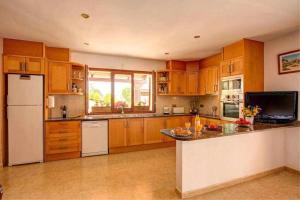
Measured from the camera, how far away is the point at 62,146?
3.69 m

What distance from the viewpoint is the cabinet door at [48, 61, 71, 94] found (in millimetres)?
3787

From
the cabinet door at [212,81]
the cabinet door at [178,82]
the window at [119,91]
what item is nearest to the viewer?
the cabinet door at [212,81]

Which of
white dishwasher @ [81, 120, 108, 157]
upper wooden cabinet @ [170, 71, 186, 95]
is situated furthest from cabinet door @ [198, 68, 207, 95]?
white dishwasher @ [81, 120, 108, 157]

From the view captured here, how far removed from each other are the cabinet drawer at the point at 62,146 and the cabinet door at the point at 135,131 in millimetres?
1223

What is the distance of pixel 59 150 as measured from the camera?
12.0 ft

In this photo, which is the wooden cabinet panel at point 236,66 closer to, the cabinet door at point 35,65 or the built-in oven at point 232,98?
the built-in oven at point 232,98

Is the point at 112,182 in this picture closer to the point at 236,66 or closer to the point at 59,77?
the point at 59,77

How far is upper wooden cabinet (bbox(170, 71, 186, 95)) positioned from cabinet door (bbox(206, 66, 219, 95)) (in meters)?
0.73

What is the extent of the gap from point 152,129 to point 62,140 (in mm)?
2202

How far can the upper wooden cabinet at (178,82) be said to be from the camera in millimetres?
5066

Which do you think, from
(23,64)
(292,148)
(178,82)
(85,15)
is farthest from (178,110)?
(23,64)

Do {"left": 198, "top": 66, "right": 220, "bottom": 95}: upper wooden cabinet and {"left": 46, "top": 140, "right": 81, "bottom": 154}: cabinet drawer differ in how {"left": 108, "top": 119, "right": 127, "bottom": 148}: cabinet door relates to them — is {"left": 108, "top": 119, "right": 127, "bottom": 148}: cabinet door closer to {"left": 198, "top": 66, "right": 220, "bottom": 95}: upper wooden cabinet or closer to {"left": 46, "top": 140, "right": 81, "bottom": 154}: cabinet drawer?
{"left": 46, "top": 140, "right": 81, "bottom": 154}: cabinet drawer

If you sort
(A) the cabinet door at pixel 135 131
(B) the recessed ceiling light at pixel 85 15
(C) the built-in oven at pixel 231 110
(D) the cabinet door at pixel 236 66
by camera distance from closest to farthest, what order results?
(B) the recessed ceiling light at pixel 85 15 → (D) the cabinet door at pixel 236 66 → (C) the built-in oven at pixel 231 110 → (A) the cabinet door at pixel 135 131

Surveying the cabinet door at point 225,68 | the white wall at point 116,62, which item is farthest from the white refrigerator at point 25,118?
the cabinet door at point 225,68
